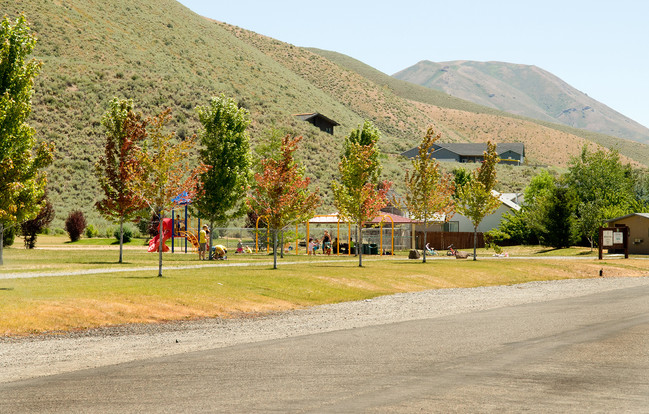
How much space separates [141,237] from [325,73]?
401 feet

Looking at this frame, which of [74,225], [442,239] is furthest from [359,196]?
[442,239]

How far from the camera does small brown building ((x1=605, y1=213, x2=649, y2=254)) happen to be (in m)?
59.2

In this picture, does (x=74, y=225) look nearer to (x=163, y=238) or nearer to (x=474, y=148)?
(x=163, y=238)

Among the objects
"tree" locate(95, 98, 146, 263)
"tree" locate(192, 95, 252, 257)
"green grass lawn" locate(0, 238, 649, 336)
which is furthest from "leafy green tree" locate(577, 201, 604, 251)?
"tree" locate(95, 98, 146, 263)

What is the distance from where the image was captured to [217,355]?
12766mm

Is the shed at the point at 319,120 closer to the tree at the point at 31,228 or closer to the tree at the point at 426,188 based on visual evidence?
the tree at the point at 31,228

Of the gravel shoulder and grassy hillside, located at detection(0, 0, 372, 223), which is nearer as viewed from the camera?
the gravel shoulder

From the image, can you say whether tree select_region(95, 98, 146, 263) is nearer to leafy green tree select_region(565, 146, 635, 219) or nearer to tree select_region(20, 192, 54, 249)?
tree select_region(20, 192, 54, 249)

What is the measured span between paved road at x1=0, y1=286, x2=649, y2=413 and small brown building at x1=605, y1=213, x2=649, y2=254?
155ft

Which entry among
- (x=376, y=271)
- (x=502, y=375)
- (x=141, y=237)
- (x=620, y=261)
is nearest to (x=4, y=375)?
(x=502, y=375)

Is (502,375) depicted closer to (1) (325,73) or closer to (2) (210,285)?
(2) (210,285)

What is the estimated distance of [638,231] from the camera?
59.8 meters

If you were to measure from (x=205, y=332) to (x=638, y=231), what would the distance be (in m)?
52.7

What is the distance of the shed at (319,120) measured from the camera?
112 meters
